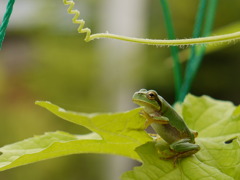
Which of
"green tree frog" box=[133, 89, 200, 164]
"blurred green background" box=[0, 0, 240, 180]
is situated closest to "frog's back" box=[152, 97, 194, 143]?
"green tree frog" box=[133, 89, 200, 164]

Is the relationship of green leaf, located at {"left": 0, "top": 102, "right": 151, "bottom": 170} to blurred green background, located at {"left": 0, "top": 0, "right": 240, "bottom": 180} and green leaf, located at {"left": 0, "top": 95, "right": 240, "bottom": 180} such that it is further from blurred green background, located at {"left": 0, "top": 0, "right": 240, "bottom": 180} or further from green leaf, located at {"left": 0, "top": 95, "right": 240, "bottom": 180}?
blurred green background, located at {"left": 0, "top": 0, "right": 240, "bottom": 180}

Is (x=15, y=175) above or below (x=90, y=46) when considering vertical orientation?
below

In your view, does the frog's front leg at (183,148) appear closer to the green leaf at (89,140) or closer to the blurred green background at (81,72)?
the green leaf at (89,140)

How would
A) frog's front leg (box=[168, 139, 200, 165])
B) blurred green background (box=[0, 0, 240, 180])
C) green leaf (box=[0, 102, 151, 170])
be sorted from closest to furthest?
green leaf (box=[0, 102, 151, 170]), frog's front leg (box=[168, 139, 200, 165]), blurred green background (box=[0, 0, 240, 180])

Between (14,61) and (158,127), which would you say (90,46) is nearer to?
(14,61)

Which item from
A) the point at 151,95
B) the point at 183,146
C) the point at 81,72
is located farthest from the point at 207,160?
the point at 81,72

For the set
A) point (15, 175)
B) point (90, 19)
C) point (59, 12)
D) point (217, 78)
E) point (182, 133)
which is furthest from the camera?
point (90, 19)

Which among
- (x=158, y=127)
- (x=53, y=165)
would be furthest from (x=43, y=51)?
(x=158, y=127)

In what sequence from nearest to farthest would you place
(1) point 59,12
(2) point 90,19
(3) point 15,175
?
(3) point 15,175 → (1) point 59,12 → (2) point 90,19
